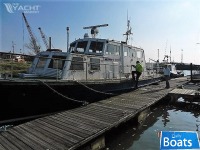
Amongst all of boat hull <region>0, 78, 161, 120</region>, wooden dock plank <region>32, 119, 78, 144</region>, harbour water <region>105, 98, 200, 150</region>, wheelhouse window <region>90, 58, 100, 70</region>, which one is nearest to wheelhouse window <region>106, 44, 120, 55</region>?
wheelhouse window <region>90, 58, 100, 70</region>

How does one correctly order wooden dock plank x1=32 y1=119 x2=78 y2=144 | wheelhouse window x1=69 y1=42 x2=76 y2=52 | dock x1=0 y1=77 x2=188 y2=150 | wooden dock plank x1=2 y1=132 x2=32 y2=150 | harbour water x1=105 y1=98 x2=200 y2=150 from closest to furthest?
wooden dock plank x1=2 y1=132 x2=32 y2=150 → dock x1=0 y1=77 x2=188 y2=150 → wooden dock plank x1=32 y1=119 x2=78 y2=144 → harbour water x1=105 y1=98 x2=200 y2=150 → wheelhouse window x1=69 y1=42 x2=76 y2=52

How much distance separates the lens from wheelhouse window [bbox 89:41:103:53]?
12.0m

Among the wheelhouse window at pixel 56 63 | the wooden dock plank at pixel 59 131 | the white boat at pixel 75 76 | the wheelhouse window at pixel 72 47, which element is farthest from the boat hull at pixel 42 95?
the wheelhouse window at pixel 72 47

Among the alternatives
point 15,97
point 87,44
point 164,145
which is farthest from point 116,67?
point 164,145

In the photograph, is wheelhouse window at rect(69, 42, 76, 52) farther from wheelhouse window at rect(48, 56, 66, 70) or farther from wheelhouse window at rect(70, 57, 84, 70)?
wheelhouse window at rect(48, 56, 66, 70)

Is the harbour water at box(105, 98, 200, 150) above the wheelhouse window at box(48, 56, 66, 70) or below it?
below

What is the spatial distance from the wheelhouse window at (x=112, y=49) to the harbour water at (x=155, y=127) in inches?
170

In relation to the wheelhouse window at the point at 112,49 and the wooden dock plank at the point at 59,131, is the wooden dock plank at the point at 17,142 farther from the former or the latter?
the wheelhouse window at the point at 112,49

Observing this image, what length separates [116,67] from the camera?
1267 centimetres

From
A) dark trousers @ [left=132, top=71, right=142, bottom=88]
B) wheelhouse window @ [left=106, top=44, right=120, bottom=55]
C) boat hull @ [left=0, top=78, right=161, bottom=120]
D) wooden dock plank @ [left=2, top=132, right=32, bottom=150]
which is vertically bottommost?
wooden dock plank @ [left=2, top=132, right=32, bottom=150]

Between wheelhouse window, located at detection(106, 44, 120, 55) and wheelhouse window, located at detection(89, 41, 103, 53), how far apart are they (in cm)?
45

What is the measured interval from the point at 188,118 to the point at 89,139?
7.53 meters

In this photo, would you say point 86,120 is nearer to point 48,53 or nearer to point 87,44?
point 48,53

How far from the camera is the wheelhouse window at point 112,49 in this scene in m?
12.2
